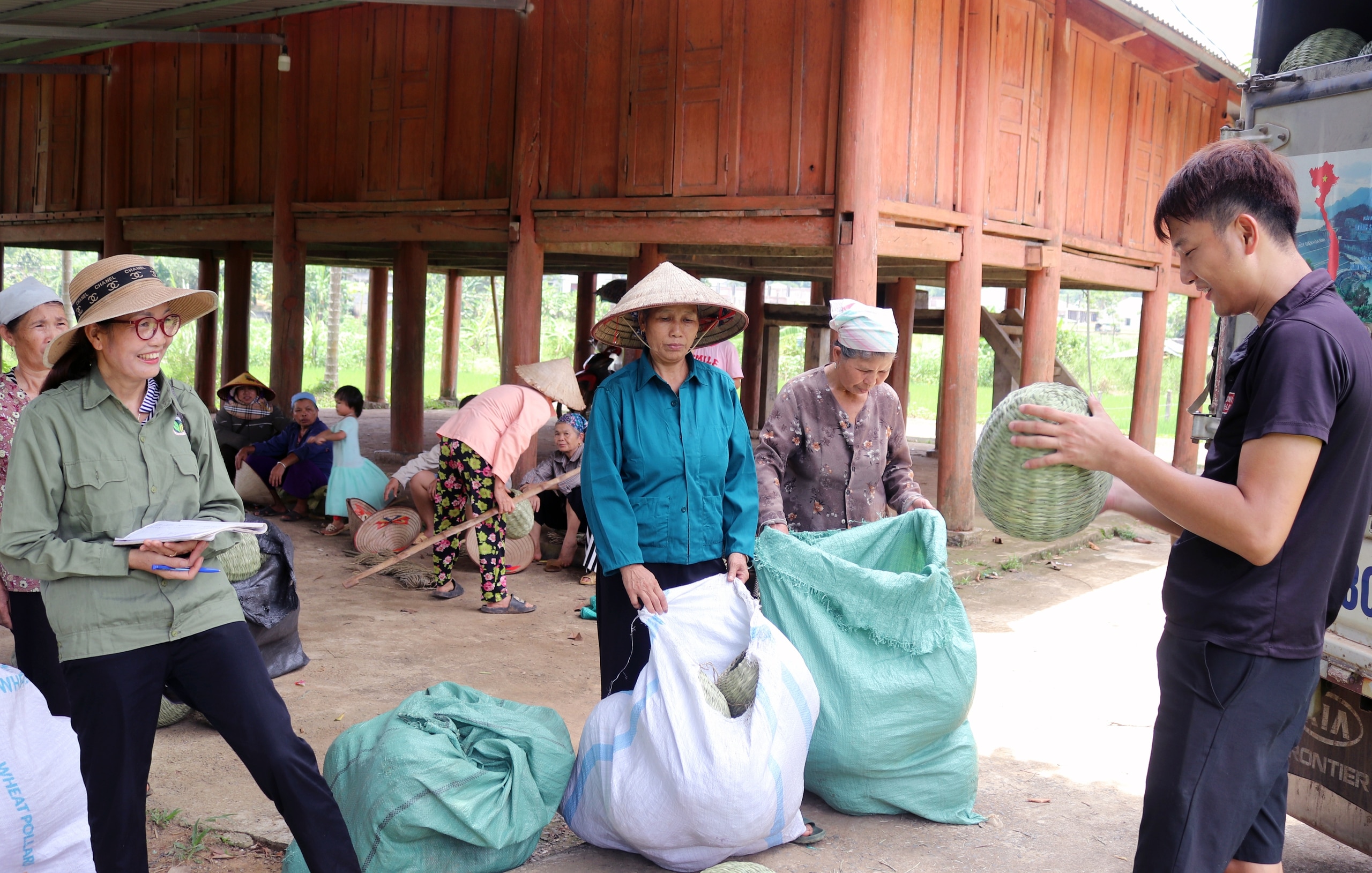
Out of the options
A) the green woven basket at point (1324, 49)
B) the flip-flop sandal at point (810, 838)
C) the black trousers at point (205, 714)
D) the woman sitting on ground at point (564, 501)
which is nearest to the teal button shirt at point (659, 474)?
the flip-flop sandal at point (810, 838)

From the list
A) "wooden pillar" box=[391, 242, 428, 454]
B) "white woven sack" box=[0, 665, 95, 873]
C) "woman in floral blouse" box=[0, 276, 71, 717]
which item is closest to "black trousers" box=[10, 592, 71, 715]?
"woman in floral blouse" box=[0, 276, 71, 717]

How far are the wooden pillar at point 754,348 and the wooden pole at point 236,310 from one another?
6429mm

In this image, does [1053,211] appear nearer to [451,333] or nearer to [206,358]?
[206,358]

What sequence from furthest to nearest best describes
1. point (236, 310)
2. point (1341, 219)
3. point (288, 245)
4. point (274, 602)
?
point (236, 310) < point (288, 245) < point (274, 602) < point (1341, 219)

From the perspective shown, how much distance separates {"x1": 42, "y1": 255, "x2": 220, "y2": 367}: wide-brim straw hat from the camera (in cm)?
249

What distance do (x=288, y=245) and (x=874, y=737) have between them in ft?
28.2

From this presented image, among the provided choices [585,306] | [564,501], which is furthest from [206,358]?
[564,501]

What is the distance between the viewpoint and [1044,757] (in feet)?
13.6

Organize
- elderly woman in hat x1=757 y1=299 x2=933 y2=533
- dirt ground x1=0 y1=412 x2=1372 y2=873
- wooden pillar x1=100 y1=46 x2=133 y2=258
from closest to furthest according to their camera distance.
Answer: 1. dirt ground x1=0 y1=412 x2=1372 y2=873
2. elderly woman in hat x1=757 y1=299 x2=933 y2=533
3. wooden pillar x1=100 y1=46 x2=133 y2=258

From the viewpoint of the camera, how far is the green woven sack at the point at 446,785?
2.82 metres

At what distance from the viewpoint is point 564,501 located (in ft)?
24.7

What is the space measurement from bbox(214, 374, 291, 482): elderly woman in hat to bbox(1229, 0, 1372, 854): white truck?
820cm

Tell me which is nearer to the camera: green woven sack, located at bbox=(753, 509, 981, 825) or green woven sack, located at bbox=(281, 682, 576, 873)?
green woven sack, located at bbox=(281, 682, 576, 873)

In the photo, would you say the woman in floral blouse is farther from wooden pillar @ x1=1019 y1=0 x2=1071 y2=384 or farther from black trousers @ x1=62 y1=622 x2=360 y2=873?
wooden pillar @ x1=1019 y1=0 x2=1071 y2=384
